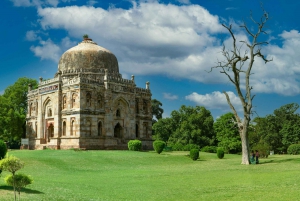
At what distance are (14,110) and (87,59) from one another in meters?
15.2

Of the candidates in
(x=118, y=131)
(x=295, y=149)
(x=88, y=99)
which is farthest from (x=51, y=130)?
(x=295, y=149)

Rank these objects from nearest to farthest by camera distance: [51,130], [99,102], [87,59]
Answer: [99,102]
[51,130]
[87,59]

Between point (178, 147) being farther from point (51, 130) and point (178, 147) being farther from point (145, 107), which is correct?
point (51, 130)

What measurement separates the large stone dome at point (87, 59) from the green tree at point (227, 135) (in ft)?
62.1

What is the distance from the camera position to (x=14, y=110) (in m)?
52.5

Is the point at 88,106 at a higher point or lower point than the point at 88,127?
higher

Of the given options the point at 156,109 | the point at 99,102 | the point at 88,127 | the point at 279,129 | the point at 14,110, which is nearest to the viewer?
the point at 88,127

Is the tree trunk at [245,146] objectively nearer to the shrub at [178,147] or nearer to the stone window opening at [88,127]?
the stone window opening at [88,127]

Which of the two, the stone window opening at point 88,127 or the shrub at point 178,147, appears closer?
the stone window opening at point 88,127

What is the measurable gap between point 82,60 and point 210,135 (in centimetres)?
2339

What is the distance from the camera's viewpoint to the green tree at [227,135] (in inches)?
2069

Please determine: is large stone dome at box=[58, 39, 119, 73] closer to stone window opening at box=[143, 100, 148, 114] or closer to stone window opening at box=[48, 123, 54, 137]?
stone window opening at box=[143, 100, 148, 114]

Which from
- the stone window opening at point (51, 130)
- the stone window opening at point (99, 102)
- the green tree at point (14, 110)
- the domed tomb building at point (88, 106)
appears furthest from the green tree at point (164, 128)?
the stone window opening at point (51, 130)

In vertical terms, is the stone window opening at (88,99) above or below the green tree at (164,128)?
above
